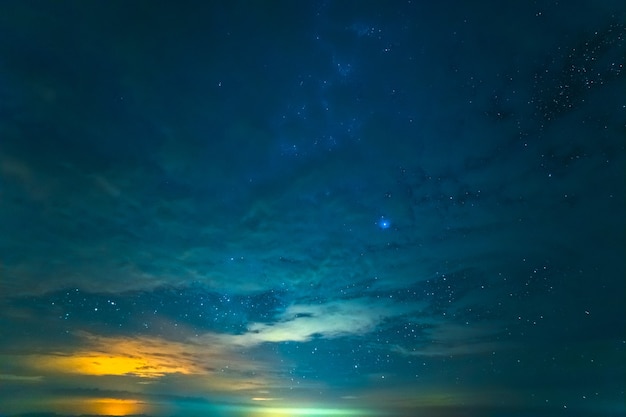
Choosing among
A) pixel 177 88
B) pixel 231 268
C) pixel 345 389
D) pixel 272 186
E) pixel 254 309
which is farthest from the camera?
pixel 345 389

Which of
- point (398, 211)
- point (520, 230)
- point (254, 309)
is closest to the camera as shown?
point (398, 211)

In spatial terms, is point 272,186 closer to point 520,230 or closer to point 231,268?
point 231,268

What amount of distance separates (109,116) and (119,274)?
7.85 m

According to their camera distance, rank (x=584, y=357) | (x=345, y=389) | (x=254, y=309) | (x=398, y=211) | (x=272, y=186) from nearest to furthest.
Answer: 1. (x=272, y=186)
2. (x=398, y=211)
3. (x=254, y=309)
4. (x=584, y=357)
5. (x=345, y=389)

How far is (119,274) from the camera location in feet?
45.2

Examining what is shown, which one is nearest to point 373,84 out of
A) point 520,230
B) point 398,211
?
point 398,211

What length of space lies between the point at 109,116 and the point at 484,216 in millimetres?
11421

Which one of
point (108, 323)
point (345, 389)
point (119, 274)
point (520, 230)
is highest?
point (520, 230)

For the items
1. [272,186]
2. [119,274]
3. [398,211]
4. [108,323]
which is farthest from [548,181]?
[108,323]

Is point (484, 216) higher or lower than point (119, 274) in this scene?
higher

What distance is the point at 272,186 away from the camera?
34.9 feet

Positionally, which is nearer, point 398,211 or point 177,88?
point 177,88

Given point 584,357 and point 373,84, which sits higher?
point 373,84

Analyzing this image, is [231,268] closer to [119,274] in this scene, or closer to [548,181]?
[119,274]
